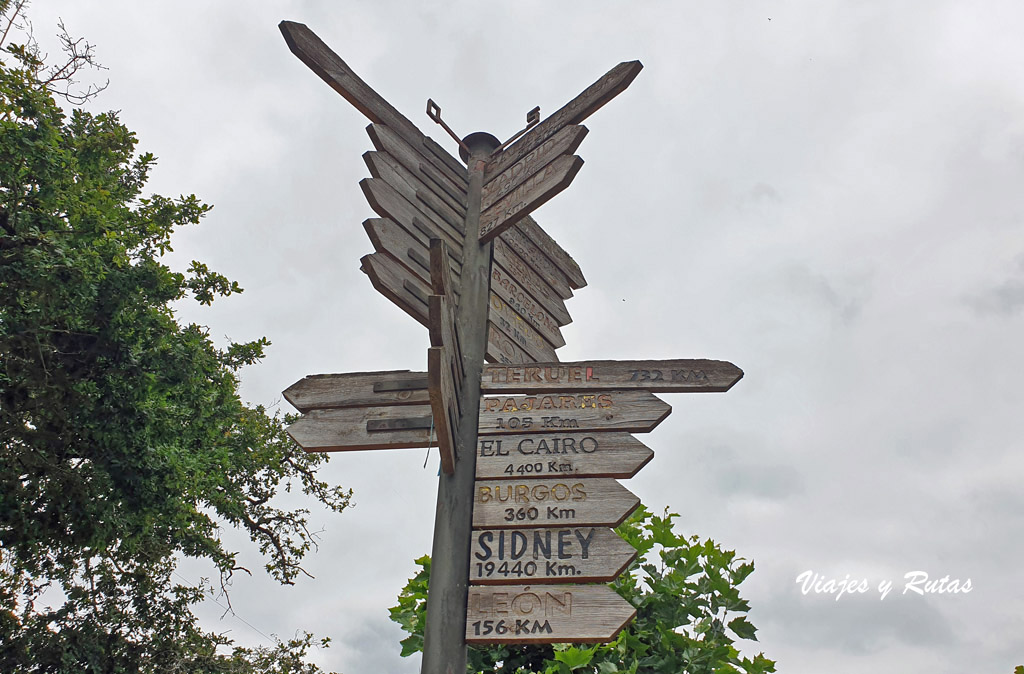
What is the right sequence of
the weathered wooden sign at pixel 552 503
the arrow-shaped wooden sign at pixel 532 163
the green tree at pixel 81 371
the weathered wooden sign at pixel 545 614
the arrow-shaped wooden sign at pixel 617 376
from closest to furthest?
the weathered wooden sign at pixel 545 614 → the weathered wooden sign at pixel 552 503 → the arrow-shaped wooden sign at pixel 617 376 → the arrow-shaped wooden sign at pixel 532 163 → the green tree at pixel 81 371

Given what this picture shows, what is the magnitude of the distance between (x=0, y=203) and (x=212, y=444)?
307 cm

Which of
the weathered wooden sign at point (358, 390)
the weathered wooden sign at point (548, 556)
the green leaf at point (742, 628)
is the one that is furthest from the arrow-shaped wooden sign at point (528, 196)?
the green leaf at point (742, 628)

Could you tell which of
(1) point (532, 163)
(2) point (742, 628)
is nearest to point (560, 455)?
(1) point (532, 163)

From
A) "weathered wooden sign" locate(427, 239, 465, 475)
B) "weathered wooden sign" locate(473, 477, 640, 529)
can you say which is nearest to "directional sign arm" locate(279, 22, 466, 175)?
"weathered wooden sign" locate(427, 239, 465, 475)

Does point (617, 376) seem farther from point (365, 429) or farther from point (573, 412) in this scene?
point (365, 429)

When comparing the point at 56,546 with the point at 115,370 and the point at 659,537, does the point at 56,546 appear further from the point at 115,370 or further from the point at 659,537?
the point at 659,537

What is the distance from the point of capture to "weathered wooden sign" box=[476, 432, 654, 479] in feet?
10.6

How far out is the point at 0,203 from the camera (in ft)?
22.3

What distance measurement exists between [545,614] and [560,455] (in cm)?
64

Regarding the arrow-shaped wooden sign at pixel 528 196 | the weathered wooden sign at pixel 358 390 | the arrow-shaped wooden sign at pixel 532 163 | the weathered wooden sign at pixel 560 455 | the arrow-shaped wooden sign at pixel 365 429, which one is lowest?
the weathered wooden sign at pixel 560 455

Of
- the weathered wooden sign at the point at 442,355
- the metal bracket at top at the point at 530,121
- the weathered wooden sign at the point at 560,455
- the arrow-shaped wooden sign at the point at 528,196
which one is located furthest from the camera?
the metal bracket at top at the point at 530,121

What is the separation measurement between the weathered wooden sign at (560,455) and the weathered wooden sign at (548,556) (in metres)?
0.25

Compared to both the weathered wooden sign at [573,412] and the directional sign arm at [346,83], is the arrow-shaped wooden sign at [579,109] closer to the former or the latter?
the directional sign arm at [346,83]

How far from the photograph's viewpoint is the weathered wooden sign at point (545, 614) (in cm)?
288
